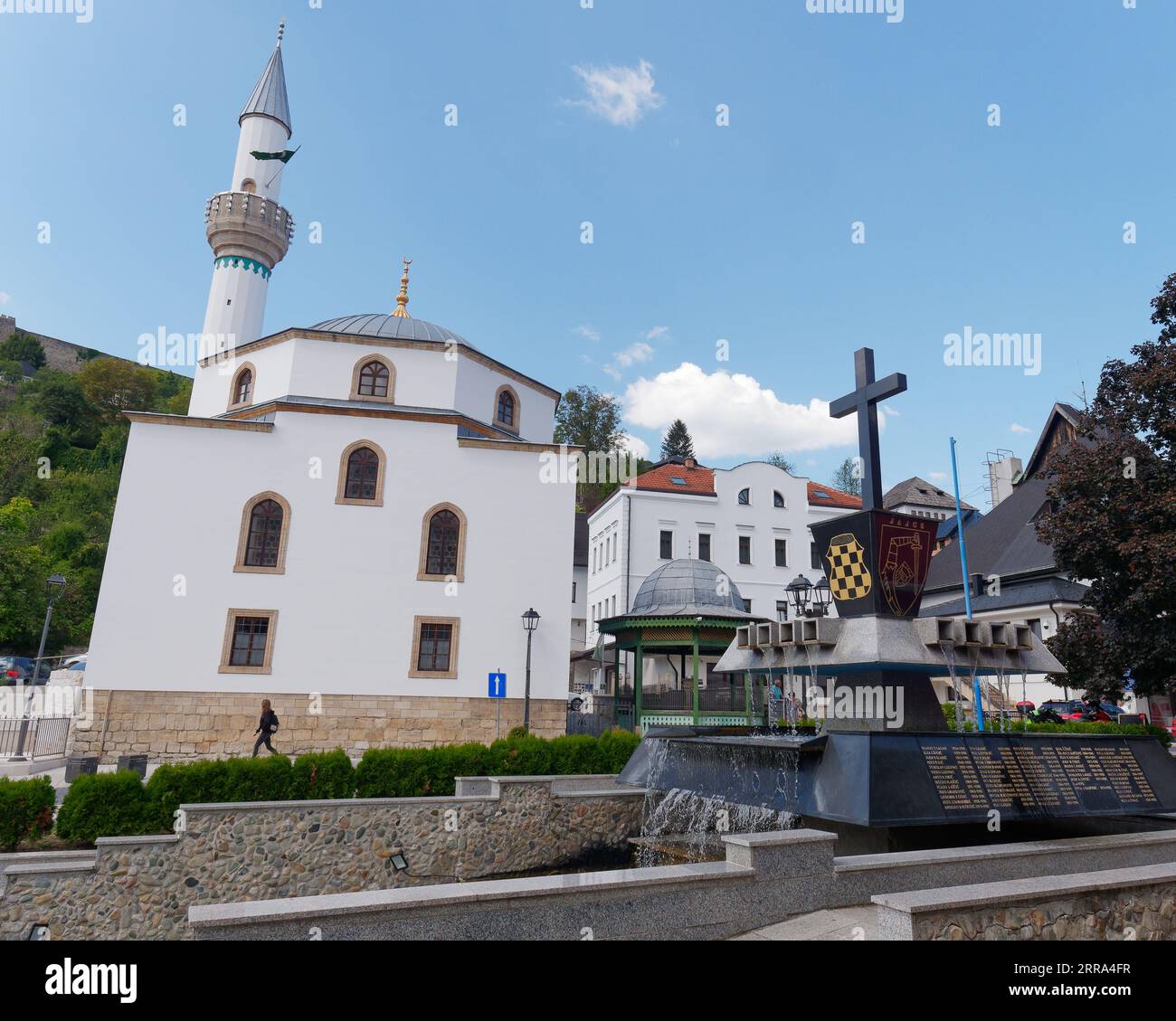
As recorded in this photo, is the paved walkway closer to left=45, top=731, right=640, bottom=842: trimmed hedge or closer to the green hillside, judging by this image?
left=45, top=731, right=640, bottom=842: trimmed hedge

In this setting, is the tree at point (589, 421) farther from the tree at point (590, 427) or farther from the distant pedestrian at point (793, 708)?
the distant pedestrian at point (793, 708)

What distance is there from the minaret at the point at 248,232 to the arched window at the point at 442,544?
41.4 ft

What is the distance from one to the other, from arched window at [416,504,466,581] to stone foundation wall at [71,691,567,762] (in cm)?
334

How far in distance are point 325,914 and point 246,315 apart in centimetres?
2834

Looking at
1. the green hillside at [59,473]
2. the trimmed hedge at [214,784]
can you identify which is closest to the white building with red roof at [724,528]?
the trimmed hedge at [214,784]

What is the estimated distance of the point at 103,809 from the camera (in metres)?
9.05

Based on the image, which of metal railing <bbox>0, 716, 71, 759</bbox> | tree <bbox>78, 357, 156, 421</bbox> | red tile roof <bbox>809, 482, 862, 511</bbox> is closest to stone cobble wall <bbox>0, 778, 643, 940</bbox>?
metal railing <bbox>0, 716, 71, 759</bbox>

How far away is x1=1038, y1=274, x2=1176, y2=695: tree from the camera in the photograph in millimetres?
14195

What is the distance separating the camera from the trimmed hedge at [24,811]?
28.9 ft

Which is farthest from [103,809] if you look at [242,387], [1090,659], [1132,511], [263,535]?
[1132,511]

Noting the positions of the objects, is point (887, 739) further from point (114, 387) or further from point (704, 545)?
point (114, 387)

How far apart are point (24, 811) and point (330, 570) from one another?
10.7 m
